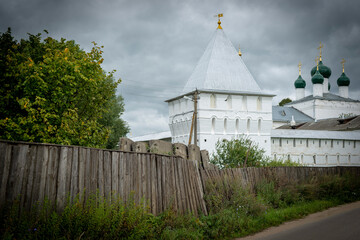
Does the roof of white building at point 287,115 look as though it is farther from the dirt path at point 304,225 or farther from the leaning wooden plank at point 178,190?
the leaning wooden plank at point 178,190

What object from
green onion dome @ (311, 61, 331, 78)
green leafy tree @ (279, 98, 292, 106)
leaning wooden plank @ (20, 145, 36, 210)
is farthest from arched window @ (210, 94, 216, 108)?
green leafy tree @ (279, 98, 292, 106)

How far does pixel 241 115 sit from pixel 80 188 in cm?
4177

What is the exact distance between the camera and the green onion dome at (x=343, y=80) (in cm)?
9331

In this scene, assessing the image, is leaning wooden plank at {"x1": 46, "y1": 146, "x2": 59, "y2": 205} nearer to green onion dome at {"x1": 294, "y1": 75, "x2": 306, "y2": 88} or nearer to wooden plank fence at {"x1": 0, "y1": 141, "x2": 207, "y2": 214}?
wooden plank fence at {"x1": 0, "y1": 141, "x2": 207, "y2": 214}

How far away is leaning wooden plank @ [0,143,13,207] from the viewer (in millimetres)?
5570

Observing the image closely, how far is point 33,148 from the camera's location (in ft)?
19.7

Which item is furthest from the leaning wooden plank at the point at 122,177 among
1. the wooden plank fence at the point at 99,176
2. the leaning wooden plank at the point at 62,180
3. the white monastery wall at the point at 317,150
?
the white monastery wall at the point at 317,150

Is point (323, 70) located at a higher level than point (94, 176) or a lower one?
higher

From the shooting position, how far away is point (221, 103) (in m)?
46.7

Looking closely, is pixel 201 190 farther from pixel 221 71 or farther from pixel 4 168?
pixel 221 71

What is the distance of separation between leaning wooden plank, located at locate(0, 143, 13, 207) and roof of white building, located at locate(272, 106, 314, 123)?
249ft

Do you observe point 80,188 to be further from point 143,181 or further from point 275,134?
point 275,134

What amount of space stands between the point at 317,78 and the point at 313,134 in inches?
1346

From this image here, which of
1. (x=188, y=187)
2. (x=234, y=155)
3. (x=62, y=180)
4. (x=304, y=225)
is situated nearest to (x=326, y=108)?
(x=234, y=155)
